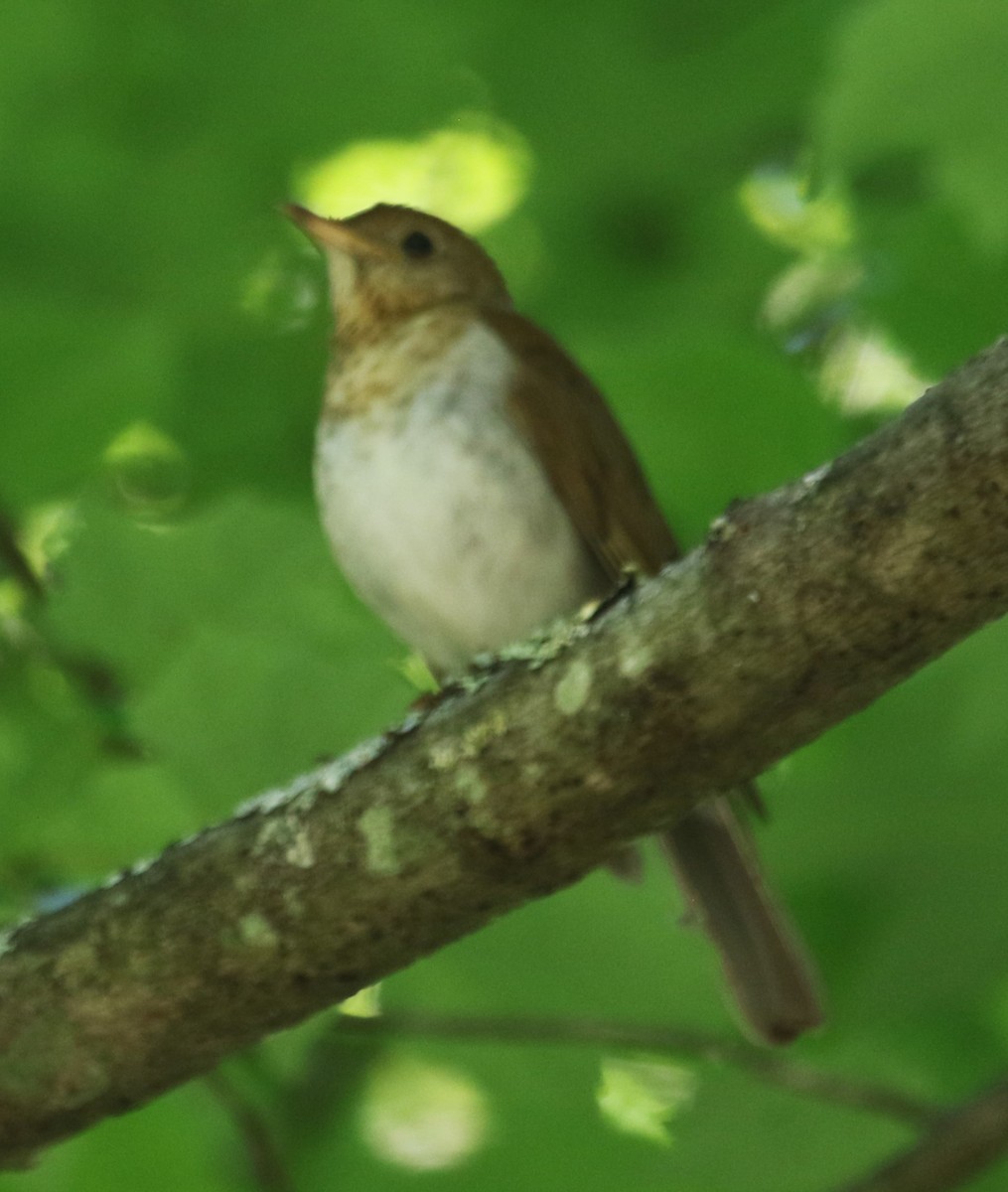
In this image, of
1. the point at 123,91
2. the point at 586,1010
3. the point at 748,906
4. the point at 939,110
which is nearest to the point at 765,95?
the point at 939,110

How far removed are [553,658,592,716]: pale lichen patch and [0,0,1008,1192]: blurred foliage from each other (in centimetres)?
76

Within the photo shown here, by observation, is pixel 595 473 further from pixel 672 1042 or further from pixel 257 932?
pixel 257 932

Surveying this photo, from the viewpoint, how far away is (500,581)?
427 cm

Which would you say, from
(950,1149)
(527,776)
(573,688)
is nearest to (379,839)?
(527,776)

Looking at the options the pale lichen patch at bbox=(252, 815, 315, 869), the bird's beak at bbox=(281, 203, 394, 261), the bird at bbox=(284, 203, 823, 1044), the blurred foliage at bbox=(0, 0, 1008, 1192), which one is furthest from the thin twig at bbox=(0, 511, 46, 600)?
the pale lichen patch at bbox=(252, 815, 315, 869)

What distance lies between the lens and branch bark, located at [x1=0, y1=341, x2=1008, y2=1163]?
2.18 meters

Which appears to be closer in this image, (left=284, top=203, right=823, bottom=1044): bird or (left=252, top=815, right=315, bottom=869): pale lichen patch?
(left=252, top=815, right=315, bottom=869): pale lichen patch

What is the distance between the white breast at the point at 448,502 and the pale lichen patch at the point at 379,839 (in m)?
1.59

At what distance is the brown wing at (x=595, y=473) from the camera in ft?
13.7

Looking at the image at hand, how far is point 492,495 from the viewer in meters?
4.13

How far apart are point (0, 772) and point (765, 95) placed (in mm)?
2259

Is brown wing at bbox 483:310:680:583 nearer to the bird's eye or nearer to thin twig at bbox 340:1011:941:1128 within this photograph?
the bird's eye

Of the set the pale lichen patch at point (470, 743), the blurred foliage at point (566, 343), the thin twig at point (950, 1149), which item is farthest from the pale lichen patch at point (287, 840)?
the thin twig at point (950, 1149)

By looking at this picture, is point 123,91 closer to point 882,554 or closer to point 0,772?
point 0,772
